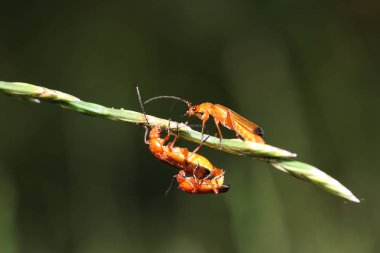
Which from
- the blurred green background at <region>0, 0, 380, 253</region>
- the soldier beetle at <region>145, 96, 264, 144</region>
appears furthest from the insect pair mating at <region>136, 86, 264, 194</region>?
the blurred green background at <region>0, 0, 380, 253</region>

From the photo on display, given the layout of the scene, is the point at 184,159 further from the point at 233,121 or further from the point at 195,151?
the point at 233,121

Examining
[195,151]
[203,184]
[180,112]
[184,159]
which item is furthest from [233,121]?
[180,112]

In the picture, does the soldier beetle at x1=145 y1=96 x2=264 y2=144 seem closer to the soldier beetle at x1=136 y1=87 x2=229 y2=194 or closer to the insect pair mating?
the insect pair mating

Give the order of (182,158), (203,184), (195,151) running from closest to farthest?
→ 1. (195,151)
2. (182,158)
3. (203,184)

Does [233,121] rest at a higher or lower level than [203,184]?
higher

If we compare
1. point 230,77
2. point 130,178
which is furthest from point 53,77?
point 230,77

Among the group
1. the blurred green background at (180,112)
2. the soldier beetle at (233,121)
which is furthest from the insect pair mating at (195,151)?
the blurred green background at (180,112)

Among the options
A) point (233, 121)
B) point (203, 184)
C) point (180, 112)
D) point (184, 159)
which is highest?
point (180, 112)

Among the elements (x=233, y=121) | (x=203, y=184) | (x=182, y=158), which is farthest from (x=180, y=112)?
(x=233, y=121)

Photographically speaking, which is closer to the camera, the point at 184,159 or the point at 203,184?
the point at 184,159

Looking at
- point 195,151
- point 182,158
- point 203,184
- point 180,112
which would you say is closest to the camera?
point 195,151
